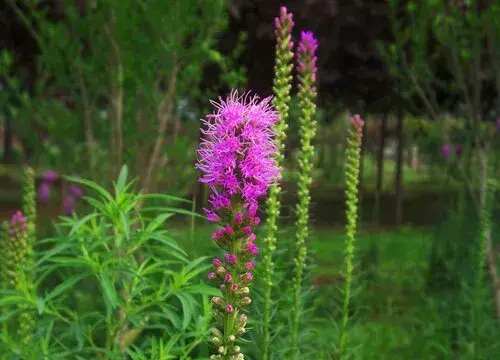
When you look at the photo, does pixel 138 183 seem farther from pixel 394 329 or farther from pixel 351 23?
pixel 351 23

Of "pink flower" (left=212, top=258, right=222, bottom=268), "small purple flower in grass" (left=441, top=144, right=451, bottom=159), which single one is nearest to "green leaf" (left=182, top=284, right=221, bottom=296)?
"pink flower" (left=212, top=258, right=222, bottom=268)

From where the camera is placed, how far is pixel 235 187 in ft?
8.55

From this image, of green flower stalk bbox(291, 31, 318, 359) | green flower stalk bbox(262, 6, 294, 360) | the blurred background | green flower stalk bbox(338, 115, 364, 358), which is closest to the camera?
green flower stalk bbox(262, 6, 294, 360)

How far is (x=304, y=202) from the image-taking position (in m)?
4.30

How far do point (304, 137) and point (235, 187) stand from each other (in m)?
1.79

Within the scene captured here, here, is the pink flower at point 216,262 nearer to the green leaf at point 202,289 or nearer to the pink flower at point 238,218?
the pink flower at point 238,218

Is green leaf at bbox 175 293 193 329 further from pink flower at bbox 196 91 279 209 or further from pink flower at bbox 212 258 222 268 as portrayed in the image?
pink flower at bbox 196 91 279 209

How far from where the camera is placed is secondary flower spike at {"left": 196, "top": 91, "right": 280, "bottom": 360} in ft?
8.59

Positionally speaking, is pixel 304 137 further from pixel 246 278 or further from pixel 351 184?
Result: pixel 246 278

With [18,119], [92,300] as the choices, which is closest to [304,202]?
[92,300]

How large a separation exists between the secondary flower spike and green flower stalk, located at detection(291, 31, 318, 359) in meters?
1.46

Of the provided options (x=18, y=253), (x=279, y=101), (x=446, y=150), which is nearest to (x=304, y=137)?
(x=279, y=101)

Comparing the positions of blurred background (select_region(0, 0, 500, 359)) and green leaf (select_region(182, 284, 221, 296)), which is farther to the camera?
blurred background (select_region(0, 0, 500, 359))

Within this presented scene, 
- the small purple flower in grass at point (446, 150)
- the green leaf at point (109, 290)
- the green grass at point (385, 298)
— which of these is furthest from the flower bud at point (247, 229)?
the small purple flower in grass at point (446, 150)
